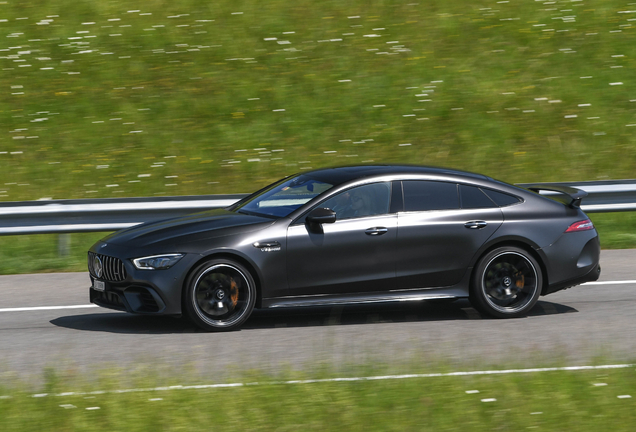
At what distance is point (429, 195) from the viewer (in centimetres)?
787

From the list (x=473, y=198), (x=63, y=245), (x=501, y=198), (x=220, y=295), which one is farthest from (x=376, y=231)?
(x=63, y=245)

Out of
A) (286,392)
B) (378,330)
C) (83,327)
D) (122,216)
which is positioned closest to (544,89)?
(122,216)

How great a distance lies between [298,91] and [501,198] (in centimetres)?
861

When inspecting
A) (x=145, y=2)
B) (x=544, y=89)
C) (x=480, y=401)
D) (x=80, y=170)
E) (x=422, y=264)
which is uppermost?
(x=145, y=2)

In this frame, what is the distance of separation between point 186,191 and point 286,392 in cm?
901

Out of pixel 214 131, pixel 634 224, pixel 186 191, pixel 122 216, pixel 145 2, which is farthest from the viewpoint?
pixel 145 2

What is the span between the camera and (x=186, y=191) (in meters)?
13.9

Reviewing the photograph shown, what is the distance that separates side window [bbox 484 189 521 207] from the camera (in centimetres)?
803

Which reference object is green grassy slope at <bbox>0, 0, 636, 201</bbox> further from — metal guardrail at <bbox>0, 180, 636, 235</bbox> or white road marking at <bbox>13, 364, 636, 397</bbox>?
white road marking at <bbox>13, 364, 636, 397</bbox>

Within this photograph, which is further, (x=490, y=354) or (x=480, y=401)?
(x=490, y=354)

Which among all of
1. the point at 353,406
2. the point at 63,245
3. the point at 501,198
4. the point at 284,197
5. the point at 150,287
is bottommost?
the point at 353,406

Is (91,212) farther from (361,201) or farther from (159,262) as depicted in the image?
(361,201)

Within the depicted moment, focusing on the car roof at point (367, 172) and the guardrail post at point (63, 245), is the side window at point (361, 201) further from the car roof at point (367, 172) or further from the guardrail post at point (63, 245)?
the guardrail post at point (63, 245)

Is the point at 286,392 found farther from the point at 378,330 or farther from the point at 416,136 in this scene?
the point at 416,136
